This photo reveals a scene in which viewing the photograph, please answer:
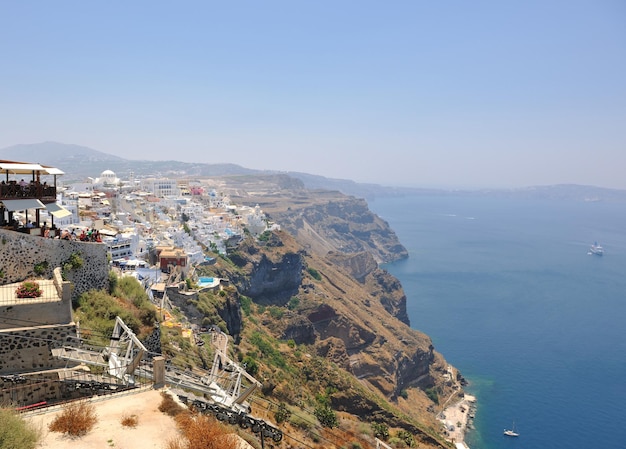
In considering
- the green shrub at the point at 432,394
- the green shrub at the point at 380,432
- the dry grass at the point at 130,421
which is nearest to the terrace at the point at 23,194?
the dry grass at the point at 130,421

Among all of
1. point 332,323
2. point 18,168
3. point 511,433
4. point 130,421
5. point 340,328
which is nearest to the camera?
point 130,421

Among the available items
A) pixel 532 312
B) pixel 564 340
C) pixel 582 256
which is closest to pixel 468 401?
pixel 564 340

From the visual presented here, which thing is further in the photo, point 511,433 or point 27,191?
point 511,433

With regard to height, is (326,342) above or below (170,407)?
below

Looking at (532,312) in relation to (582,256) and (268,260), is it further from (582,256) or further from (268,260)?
(582,256)

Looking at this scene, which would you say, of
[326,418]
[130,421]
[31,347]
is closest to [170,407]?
[130,421]

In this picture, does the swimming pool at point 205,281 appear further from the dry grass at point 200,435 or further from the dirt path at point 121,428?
the dry grass at point 200,435

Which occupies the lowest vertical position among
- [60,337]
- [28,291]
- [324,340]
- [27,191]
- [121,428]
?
[324,340]

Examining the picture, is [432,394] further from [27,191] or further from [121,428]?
[121,428]
